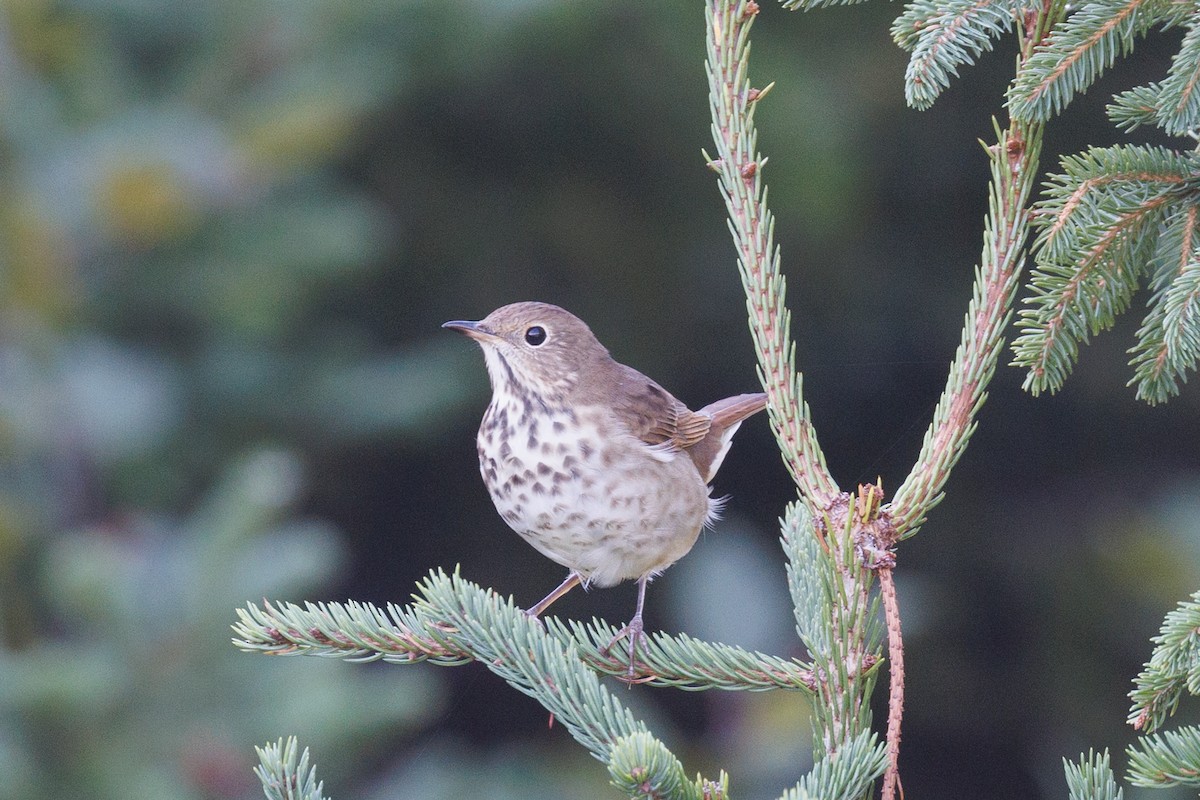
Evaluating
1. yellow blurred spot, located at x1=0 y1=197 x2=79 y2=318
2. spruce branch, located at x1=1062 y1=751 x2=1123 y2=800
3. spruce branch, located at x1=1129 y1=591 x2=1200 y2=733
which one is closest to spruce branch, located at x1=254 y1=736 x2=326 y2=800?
spruce branch, located at x1=1062 y1=751 x2=1123 y2=800

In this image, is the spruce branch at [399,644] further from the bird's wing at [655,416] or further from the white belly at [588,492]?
the bird's wing at [655,416]

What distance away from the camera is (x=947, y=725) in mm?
5078

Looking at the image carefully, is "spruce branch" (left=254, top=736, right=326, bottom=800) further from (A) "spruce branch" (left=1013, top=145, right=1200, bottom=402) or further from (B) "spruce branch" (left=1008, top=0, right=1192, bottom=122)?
(B) "spruce branch" (left=1008, top=0, right=1192, bottom=122)

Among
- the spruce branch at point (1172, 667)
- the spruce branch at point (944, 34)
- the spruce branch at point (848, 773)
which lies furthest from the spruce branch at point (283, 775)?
the spruce branch at point (944, 34)

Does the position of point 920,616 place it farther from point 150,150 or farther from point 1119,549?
point 150,150

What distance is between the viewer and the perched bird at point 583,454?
93.4 inches

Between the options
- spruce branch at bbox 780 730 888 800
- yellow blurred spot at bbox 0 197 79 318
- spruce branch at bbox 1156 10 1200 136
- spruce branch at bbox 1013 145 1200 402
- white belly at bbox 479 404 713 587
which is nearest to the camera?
spruce branch at bbox 780 730 888 800

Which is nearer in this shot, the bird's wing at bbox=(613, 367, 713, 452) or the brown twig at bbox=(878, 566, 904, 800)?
the brown twig at bbox=(878, 566, 904, 800)

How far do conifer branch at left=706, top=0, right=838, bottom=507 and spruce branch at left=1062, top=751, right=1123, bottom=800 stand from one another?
0.46 metres

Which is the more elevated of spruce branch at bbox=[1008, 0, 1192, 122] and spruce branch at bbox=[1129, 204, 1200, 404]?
spruce branch at bbox=[1008, 0, 1192, 122]

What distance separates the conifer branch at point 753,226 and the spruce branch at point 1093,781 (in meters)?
0.46

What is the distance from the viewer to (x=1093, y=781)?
57.6 inches

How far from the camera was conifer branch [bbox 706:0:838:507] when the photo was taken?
169 cm

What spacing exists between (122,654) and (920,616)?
2.20 m
